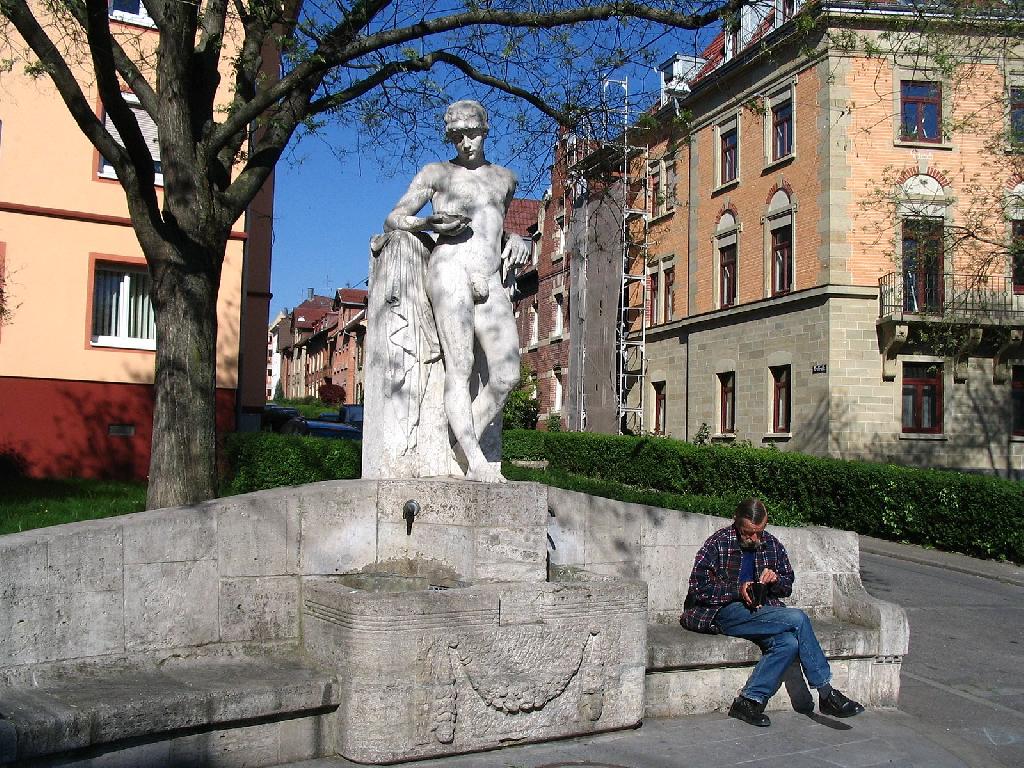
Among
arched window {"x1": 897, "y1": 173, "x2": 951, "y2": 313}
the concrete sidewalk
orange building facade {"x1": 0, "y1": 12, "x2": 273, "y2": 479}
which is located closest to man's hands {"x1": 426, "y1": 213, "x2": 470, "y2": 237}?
the concrete sidewalk

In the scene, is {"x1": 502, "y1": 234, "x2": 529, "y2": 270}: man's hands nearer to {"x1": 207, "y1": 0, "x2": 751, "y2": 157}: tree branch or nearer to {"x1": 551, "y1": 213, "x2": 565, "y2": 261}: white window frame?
{"x1": 207, "y1": 0, "x2": 751, "y2": 157}: tree branch

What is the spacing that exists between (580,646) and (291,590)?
5.33 feet

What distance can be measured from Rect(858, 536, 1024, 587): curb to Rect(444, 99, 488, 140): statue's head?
10.6 meters

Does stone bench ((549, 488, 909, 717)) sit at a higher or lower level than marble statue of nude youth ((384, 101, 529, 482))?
lower

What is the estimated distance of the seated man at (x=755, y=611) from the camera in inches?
239

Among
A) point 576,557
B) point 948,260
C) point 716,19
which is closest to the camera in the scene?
point 576,557

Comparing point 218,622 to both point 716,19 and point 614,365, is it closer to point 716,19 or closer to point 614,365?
point 716,19

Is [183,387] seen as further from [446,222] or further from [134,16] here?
[134,16]

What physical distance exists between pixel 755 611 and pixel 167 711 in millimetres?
3578

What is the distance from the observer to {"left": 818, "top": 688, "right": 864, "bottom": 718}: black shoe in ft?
20.1

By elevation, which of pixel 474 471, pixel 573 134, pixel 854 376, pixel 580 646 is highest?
pixel 573 134

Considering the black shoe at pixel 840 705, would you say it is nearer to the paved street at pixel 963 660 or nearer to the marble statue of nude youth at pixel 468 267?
the paved street at pixel 963 660

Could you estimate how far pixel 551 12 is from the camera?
376 inches

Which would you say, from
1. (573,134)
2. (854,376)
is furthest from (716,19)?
(854,376)
